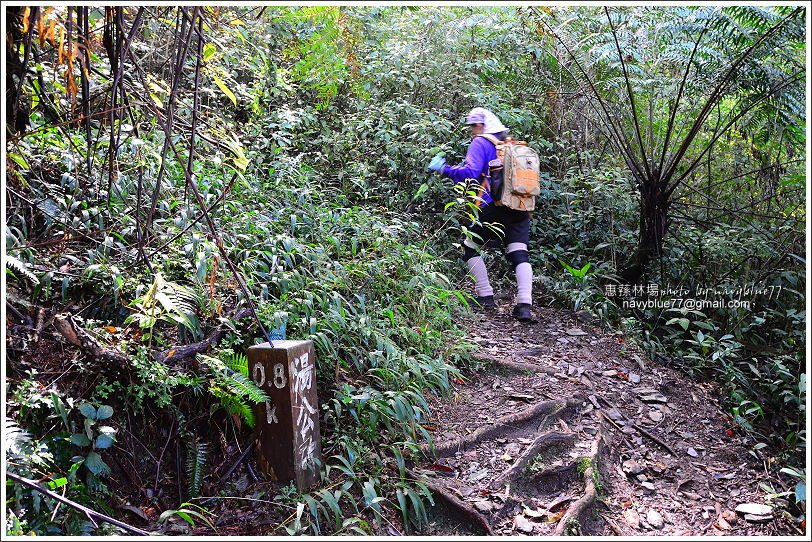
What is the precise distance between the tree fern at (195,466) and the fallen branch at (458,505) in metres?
1.17

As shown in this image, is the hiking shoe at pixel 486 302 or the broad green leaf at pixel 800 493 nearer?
the broad green leaf at pixel 800 493

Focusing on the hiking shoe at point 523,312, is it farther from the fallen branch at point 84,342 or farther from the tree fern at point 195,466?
the fallen branch at point 84,342

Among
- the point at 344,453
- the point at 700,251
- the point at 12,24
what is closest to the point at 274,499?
the point at 344,453

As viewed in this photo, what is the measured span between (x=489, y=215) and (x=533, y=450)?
9.59 ft

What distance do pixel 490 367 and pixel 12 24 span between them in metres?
4.04

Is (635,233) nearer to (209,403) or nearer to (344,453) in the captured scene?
(344,453)

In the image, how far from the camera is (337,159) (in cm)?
772

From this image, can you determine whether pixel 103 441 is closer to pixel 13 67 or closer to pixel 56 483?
pixel 56 483

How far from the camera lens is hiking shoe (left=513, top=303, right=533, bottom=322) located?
621cm

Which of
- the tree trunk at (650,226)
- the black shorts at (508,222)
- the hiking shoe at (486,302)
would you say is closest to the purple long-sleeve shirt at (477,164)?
the black shorts at (508,222)

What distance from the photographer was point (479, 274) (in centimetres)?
637

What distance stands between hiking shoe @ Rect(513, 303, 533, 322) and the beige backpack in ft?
3.21

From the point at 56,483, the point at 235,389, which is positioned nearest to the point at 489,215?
the point at 235,389

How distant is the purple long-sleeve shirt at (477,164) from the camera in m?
6.11
